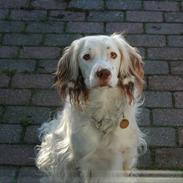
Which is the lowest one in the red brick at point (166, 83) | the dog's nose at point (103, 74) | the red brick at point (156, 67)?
the dog's nose at point (103, 74)

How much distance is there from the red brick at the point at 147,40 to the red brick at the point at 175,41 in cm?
7

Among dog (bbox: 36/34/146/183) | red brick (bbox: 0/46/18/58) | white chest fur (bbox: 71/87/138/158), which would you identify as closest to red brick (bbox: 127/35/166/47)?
red brick (bbox: 0/46/18/58)

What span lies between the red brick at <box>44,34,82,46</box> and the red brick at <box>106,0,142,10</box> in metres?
0.77

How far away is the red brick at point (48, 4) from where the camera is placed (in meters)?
7.13

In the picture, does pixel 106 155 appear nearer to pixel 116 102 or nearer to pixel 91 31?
pixel 116 102

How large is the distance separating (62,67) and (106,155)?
77cm

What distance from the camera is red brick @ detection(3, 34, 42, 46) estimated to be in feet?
21.4

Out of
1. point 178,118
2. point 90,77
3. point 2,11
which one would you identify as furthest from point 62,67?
point 2,11

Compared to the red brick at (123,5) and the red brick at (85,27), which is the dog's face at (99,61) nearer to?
the red brick at (85,27)

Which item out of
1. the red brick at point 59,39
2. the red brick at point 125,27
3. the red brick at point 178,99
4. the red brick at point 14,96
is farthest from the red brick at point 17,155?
the red brick at point 125,27

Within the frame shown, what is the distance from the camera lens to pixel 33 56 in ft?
20.6

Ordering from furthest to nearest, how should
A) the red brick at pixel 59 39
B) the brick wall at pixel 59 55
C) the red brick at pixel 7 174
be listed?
the red brick at pixel 59 39
the brick wall at pixel 59 55
the red brick at pixel 7 174

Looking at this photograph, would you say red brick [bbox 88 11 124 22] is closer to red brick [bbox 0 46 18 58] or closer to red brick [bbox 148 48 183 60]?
red brick [bbox 148 48 183 60]

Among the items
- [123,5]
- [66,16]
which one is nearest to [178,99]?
[123,5]
